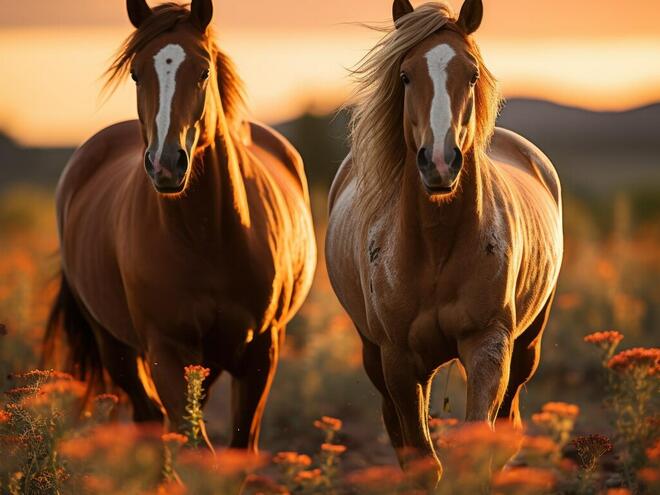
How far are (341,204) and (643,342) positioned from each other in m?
4.11

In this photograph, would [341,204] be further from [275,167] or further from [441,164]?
[441,164]

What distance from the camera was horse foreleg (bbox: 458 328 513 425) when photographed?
14.5 ft

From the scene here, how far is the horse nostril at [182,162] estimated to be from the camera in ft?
15.5

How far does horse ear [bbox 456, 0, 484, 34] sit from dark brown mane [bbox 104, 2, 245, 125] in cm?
122

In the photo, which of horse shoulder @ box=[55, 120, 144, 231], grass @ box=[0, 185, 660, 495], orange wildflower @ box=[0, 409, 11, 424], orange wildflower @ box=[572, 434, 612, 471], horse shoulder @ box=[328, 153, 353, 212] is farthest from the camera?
horse shoulder @ box=[55, 120, 144, 231]

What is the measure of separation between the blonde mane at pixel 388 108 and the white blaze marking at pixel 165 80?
0.76 meters

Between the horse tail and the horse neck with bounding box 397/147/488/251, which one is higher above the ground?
the horse neck with bounding box 397/147/488/251

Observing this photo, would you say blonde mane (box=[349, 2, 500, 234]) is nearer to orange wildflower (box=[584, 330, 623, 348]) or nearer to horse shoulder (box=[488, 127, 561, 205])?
orange wildflower (box=[584, 330, 623, 348])

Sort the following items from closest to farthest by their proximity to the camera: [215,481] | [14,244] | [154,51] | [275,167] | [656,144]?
[215,481] → [154,51] → [275,167] → [14,244] → [656,144]

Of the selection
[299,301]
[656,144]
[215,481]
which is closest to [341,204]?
[299,301]

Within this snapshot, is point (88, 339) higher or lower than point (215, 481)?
lower

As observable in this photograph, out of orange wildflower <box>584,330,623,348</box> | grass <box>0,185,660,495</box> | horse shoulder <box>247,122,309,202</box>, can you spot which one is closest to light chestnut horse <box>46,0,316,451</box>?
grass <box>0,185,660,495</box>

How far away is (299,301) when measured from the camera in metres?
6.25

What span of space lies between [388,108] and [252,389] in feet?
5.67
